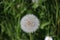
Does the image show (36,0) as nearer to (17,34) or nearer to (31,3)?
(31,3)

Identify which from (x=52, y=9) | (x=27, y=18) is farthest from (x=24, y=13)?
(x=52, y=9)

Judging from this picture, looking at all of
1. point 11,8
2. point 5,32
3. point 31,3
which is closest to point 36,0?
point 31,3

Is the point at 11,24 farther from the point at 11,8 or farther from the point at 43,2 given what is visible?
the point at 43,2

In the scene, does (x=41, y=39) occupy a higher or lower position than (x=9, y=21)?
lower
